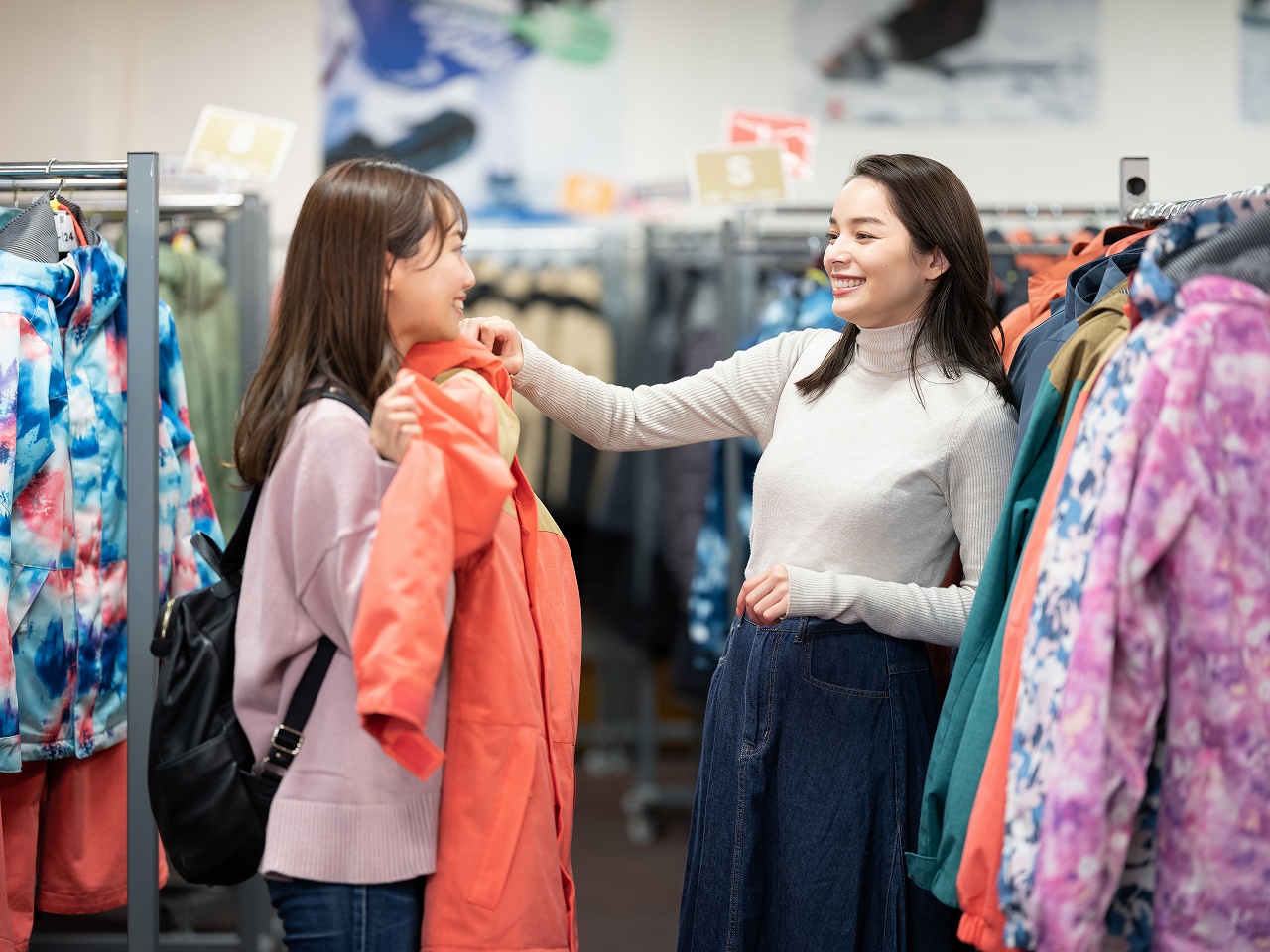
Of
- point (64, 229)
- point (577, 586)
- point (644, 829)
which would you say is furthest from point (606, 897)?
point (64, 229)

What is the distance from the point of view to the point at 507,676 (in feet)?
4.86

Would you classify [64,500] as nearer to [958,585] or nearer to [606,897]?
[958,585]

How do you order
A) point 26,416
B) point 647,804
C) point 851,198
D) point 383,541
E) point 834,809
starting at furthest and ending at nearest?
point 647,804
point 26,416
point 851,198
point 834,809
point 383,541

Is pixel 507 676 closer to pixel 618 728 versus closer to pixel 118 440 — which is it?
pixel 118 440

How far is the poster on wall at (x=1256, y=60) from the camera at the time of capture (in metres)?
5.19

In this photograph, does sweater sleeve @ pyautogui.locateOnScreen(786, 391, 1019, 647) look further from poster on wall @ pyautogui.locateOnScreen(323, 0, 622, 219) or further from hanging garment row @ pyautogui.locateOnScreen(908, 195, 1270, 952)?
poster on wall @ pyautogui.locateOnScreen(323, 0, 622, 219)

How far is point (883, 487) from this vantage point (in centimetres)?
179

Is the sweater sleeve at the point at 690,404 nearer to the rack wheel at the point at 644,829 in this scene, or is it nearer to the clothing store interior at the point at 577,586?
the clothing store interior at the point at 577,586

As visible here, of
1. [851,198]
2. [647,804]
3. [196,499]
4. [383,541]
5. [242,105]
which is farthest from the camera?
[242,105]

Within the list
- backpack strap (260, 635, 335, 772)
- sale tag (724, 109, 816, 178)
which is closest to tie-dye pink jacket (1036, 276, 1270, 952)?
backpack strap (260, 635, 335, 772)

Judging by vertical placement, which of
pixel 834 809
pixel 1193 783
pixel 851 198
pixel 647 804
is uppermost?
pixel 851 198

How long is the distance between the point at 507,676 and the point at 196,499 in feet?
4.45

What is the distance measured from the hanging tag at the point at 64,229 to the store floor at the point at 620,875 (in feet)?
6.97

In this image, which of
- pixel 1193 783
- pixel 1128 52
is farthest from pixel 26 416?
pixel 1128 52
